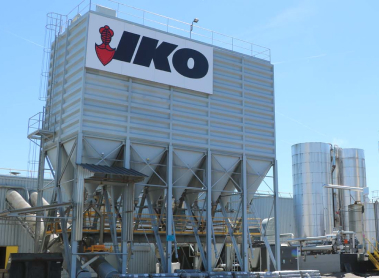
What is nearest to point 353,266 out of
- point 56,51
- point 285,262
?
point 285,262

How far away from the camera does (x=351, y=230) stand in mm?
36062

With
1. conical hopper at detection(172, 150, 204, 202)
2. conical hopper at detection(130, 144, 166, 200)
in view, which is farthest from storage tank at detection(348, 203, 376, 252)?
conical hopper at detection(130, 144, 166, 200)

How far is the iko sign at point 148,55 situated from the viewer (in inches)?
855

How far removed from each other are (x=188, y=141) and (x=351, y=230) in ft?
60.5

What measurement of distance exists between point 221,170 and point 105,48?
8.23m

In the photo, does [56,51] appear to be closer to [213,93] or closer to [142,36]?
[142,36]

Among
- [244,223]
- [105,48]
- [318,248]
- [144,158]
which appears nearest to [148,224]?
[144,158]

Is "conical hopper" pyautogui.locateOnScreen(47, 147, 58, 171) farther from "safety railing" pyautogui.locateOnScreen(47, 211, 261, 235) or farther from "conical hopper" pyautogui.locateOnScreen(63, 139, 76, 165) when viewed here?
"safety railing" pyautogui.locateOnScreen(47, 211, 261, 235)

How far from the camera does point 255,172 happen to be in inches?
1016

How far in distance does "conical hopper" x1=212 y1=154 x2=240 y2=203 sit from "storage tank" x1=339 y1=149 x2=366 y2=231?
16.6 m

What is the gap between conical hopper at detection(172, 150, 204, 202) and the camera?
76.7 ft

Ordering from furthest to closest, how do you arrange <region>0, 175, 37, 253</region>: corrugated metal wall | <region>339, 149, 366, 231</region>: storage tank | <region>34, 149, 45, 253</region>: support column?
1. <region>339, 149, 366, 231</region>: storage tank
2. <region>0, 175, 37, 253</region>: corrugated metal wall
3. <region>34, 149, 45, 253</region>: support column

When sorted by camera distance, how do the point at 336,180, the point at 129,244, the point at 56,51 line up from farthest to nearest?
1. the point at 336,180
2. the point at 56,51
3. the point at 129,244

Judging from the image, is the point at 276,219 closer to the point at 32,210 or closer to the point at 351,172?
the point at 32,210
